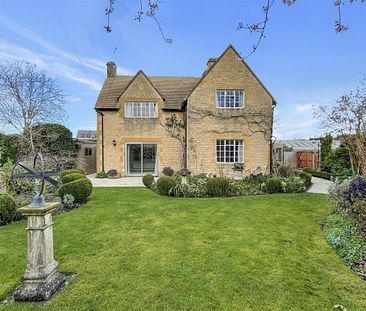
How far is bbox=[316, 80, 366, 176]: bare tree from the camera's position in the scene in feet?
40.4

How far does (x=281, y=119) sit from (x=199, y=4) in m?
17.4

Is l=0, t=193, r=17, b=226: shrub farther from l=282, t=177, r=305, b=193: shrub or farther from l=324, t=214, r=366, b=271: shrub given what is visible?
l=282, t=177, r=305, b=193: shrub

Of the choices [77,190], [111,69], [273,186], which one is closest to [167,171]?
[273,186]

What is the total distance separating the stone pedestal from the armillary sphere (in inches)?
7.6

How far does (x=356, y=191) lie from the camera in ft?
22.7

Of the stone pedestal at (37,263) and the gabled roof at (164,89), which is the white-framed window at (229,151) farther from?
the stone pedestal at (37,263)

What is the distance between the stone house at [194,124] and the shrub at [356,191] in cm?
1138

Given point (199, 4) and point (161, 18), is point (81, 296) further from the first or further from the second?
point (199, 4)

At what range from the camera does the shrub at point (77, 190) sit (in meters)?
9.77

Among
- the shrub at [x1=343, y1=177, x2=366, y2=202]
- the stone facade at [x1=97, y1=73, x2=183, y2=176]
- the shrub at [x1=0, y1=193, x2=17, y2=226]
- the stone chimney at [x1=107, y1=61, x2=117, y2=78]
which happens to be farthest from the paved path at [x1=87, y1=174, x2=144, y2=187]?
the shrub at [x1=343, y1=177, x2=366, y2=202]

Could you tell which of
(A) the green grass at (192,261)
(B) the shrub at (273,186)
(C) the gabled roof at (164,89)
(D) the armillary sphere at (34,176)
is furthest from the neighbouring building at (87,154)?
(B) the shrub at (273,186)

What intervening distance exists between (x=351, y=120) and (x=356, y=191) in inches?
309

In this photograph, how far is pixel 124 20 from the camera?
314 centimetres

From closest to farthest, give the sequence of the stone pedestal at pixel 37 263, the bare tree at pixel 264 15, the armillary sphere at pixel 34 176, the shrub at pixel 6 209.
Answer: the bare tree at pixel 264 15 → the stone pedestal at pixel 37 263 → the armillary sphere at pixel 34 176 → the shrub at pixel 6 209
